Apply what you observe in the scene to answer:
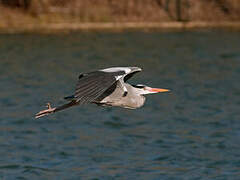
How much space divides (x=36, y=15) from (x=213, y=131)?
16.6 meters

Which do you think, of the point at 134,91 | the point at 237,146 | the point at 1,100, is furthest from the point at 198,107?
the point at 134,91

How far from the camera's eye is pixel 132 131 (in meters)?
13.2

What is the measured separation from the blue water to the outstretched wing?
2406 mm

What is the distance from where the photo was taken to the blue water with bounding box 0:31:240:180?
10633 millimetres

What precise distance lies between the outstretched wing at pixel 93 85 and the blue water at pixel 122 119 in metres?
2.41

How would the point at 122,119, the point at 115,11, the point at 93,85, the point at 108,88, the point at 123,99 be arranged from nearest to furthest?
the point at 93,85, the point at 108,88, the point at 123,99, the point at 122,119, the point at 115,11

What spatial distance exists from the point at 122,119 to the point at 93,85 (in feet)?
21.6

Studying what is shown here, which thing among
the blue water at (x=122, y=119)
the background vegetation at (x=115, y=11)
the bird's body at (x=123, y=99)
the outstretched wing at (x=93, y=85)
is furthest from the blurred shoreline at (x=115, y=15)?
the outstretched wing at (x=93, y=85)

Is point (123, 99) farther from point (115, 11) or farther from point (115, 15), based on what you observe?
point (115, 11)

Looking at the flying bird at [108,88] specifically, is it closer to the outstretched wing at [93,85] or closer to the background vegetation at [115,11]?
the outstretched wing at [93,85]

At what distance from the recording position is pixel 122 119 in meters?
14.4

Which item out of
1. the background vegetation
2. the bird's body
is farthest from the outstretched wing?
the background vegetation

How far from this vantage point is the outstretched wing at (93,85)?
25.1 ft

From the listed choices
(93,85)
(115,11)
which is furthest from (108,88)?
(115,11)
